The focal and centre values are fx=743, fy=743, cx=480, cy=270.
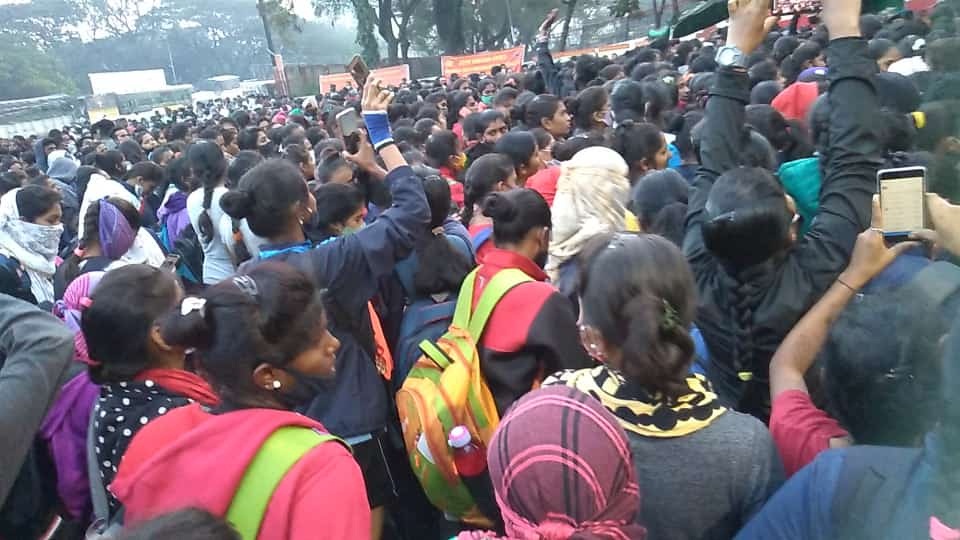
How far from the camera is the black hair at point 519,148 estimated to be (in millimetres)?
4023

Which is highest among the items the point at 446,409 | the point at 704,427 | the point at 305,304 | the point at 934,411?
the point at 934,411

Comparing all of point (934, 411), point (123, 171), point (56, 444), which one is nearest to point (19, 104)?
point (123, 171)

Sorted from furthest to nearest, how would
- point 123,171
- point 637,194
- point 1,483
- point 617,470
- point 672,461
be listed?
point 123,171 → point 637,194 → point 1,483 → point 672,461 → point 617,470

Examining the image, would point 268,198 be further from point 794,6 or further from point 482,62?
point 482,62

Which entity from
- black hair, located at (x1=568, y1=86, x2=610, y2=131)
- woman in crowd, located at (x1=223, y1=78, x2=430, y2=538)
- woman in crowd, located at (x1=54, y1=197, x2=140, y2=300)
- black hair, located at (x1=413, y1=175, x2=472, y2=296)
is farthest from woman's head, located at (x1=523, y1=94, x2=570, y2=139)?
woman in crowd, located at (x1=54, y1=197, x2=140, y2=300)

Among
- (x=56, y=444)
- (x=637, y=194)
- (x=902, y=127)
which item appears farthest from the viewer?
(x=637, y=194)

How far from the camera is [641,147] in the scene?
12.2 ft

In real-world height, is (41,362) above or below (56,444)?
above

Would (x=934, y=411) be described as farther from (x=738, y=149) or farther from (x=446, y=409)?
(x=738, y=149)

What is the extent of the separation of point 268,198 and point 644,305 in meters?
1.64

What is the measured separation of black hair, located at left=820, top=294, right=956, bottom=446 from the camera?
92 centimetres

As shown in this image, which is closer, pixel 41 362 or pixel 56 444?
pixel 41 362

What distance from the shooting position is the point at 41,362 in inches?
64.2

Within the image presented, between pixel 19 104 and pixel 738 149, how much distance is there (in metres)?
34.7
